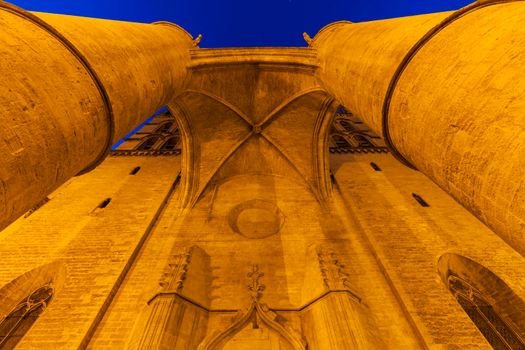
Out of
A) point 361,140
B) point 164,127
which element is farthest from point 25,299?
point 361,140

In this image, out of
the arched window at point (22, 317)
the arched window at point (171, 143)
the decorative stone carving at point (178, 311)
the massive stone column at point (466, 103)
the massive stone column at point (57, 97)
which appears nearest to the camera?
the massive stone column at point (466, 103)

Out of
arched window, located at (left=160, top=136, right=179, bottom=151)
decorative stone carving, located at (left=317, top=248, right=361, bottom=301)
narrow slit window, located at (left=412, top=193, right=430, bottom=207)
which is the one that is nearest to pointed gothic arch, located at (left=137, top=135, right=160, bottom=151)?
arched window, located at (left=160, top=136, right=179, bottom=151)

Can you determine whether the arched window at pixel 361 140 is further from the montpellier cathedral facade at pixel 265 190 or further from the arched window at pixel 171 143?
the arched window at pixel 171 143

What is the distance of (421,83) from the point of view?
3014mm

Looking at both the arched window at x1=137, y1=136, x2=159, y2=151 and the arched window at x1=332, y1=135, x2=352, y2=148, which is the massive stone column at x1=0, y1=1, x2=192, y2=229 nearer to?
the arched window at x1=137, y1=136, x2=159, y2=151

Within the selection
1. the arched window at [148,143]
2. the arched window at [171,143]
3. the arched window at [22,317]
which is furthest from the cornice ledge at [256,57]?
the arched window at [148,143]

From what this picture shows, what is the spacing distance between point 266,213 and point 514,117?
23.5 ft

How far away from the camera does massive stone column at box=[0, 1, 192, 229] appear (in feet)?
7.66

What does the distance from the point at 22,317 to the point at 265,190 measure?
675cm

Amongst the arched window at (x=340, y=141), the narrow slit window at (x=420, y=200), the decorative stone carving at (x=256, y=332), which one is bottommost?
the decorative stone carving at (x=256, y=332)

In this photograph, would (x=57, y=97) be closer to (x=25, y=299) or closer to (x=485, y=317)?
(x=25, y=299)

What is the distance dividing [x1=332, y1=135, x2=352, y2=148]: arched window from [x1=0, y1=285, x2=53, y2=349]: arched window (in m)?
11.3

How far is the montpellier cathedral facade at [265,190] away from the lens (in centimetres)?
243

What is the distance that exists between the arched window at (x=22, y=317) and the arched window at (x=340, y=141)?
11341 millimetres
